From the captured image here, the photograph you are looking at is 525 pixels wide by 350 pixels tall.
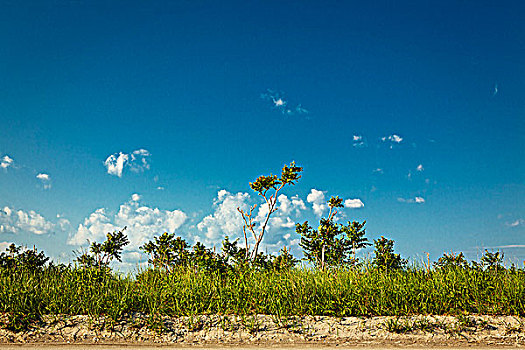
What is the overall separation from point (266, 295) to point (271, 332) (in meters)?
0.99

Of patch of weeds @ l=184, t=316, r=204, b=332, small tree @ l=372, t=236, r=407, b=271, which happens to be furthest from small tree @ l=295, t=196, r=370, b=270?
patch of weeds @ l=184, t=316, r=204, b=332

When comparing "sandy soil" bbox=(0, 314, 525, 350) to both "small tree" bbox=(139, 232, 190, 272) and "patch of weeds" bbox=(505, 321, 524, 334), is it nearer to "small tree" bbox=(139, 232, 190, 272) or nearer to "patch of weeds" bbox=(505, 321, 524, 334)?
"patch of weeds" bbox=(505, 321, 524, 334)

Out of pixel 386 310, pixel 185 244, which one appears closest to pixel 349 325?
pixel 386 310

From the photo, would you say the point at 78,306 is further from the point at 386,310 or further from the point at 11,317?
the point at 386,310

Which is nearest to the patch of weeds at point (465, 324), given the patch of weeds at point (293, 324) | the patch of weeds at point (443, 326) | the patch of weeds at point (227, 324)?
the patch of weeds at point (443, 326)

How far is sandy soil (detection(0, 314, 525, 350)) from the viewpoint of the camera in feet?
18.9

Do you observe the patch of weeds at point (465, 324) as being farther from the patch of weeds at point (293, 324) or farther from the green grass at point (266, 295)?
the patch of weeds at point (293, 324)

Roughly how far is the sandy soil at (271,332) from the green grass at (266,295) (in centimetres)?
23

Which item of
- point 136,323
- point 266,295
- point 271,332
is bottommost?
point 271,332

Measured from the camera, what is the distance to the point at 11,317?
20.2ft

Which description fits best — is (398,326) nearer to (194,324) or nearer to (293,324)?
(293,324)

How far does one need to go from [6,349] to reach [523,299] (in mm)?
8535

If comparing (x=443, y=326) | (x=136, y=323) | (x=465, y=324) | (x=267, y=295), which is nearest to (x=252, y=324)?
(x=267, y=295)

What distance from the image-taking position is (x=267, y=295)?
685 centimetres
